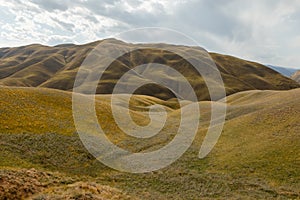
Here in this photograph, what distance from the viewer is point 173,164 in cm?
3475

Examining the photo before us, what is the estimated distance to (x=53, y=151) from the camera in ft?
113

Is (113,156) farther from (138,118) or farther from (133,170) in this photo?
(138,118)

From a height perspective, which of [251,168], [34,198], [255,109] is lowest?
[34,198]

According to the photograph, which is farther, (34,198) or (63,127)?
(63,127)

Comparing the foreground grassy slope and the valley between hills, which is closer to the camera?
the valley between hills

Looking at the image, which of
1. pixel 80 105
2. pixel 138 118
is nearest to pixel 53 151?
pixel 80 105

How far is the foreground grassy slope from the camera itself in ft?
89.7

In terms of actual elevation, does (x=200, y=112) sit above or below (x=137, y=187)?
above

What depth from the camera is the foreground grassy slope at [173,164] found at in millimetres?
27328

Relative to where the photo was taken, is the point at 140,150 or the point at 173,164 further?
the point at 140,150

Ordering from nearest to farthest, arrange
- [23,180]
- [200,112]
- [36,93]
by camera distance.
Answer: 1. [23,180]
2. [36,93]
3. [200,112]

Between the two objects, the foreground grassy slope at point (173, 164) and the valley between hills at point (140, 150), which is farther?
the foreground grassy slope at point (173, 164)

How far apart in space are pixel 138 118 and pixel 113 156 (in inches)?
968


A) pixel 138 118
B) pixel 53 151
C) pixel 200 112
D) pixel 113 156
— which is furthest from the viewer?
pixel 200 112
